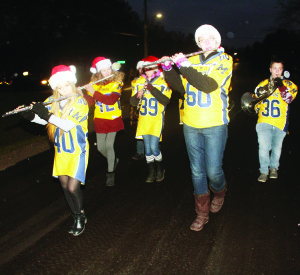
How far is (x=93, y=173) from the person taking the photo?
6.02 meters

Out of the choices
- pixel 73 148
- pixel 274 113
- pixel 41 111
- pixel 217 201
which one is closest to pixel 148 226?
pixel 217 201

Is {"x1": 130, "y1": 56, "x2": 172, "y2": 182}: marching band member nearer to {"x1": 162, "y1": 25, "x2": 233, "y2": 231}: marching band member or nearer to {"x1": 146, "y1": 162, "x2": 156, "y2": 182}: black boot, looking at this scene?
{"x1": 146, "y1": 162, "x2": 156, "y2": 182}: black boot

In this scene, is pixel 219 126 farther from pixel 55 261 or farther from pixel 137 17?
pixel 137 17

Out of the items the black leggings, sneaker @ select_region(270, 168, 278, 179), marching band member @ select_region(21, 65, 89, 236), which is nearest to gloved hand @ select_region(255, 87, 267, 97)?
sneaker @ select_region(270, 168, 278, 179)

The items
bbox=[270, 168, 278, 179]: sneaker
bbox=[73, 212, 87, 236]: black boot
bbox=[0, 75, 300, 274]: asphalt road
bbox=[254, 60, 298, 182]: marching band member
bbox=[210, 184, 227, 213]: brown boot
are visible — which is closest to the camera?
bbox=[0, 75, 300, 274]: asphalt road

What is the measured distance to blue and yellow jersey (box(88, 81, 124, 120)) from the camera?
16.8 feet

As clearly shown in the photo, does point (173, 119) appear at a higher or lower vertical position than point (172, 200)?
lower

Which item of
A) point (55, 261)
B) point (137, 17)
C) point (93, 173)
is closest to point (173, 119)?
point (93, 173)

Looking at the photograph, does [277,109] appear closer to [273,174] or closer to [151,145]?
[273,174]

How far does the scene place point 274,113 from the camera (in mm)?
5230

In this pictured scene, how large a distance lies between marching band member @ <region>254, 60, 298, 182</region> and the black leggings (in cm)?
309

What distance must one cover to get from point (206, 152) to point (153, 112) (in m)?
1.85

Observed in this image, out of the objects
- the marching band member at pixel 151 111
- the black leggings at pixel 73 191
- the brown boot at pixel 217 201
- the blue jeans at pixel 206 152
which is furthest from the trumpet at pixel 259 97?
the black leggings at pixel 73 191

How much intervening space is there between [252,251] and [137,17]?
5182cm
